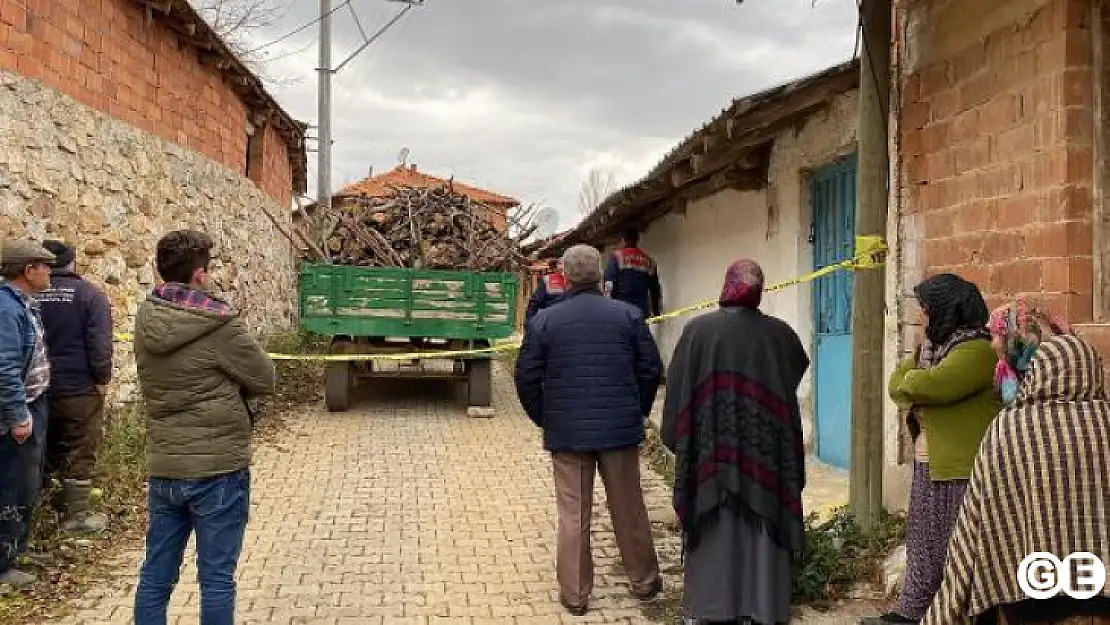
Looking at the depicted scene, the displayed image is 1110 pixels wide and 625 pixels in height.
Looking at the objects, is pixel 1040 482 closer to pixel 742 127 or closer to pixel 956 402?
pixel 956 402

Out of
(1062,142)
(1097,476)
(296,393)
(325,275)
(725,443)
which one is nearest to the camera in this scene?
(1097,476)

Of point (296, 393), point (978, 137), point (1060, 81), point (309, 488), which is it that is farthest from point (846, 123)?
point (296, 393)

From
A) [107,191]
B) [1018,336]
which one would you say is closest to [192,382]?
[1018,336]

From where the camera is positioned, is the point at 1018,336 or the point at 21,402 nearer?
the point at 1018,336

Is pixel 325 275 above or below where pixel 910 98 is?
below

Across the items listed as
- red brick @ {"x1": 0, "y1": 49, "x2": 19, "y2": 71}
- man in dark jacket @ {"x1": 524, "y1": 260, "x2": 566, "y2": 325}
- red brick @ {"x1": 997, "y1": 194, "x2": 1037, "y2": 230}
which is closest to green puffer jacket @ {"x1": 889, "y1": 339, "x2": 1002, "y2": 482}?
red brick @ {"x1": 997, "y1": 194, "x2": 1037, "y2": 230}

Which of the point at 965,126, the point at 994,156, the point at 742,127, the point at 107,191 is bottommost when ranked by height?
the point at 994,156

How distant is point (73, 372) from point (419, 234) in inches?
215

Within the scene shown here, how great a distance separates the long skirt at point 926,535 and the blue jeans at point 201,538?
106 inches

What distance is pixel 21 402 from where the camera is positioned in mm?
4066

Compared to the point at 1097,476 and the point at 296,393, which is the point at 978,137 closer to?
the point at 1097,476

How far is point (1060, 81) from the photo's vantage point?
11.3 feet

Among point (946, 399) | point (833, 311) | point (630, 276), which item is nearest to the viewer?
point (946, 399)

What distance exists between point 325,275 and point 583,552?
583 cm
